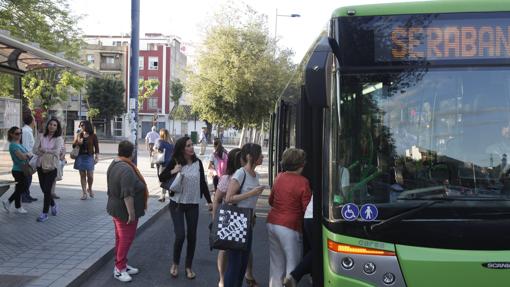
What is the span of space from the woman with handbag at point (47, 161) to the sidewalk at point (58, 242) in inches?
15.7

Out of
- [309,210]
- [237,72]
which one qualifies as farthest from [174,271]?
[237,72]

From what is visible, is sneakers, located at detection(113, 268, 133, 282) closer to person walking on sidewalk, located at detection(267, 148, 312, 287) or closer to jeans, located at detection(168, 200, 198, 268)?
jeans, located at detection(168, 200, 198, 268)

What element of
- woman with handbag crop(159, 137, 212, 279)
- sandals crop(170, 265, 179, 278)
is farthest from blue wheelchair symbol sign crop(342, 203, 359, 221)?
sandals crop(170, 265, 179, 278)

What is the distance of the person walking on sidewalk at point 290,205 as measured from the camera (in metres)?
4.96

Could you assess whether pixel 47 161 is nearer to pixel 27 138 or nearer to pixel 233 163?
pixel 27 138

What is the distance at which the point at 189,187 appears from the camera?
6246 millimetres

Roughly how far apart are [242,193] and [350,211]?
5.11ft

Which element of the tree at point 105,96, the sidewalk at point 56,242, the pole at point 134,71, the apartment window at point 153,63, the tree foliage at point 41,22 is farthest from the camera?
the apartment window at point 153,63

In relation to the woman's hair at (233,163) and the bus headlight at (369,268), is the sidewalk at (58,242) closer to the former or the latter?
the woman's hair at (233,163)

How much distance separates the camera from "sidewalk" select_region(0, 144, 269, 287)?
6.03m

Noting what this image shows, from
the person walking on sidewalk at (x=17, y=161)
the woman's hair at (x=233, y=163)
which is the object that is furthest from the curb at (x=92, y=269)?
the person walking on sidewalk at (x=17, y=161)

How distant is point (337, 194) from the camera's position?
4.09m

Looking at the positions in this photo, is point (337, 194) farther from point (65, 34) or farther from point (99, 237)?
point (65, 34)

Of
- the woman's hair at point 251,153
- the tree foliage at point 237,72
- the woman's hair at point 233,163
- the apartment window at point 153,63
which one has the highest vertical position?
the apartment window at point 153,63
